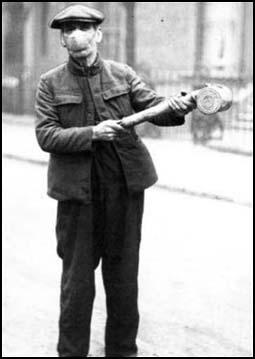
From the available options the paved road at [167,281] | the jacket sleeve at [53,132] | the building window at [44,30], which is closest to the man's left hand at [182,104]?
the jacket sleeve at [53,132]

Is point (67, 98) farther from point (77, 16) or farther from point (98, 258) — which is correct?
point (98, 258)

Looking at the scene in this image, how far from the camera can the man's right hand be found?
3.46 meters

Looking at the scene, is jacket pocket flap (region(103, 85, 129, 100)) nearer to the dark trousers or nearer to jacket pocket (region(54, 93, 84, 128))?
jacket pocket (region(54, 93, 84, 128))

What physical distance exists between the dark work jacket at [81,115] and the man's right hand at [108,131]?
0.09 m

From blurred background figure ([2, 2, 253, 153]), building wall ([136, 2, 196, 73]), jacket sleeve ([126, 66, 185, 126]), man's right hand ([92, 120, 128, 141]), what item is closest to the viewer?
man's right hand ([92, 120, 128, 141])

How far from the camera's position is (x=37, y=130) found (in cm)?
364

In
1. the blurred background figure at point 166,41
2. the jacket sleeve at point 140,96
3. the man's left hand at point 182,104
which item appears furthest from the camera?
the blurred background figure at point 166,41

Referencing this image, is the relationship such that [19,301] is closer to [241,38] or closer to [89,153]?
[89,153]

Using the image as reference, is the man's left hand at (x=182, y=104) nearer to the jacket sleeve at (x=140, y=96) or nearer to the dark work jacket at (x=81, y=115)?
the dark work jacket at (x=81, y=115)

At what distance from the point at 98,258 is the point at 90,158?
569mm

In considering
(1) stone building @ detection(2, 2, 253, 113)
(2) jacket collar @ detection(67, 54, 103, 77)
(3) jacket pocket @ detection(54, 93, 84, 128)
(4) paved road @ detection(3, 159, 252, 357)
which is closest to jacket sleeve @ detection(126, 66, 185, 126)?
(2) jacket collar @ detection(67, 54, 103, 77)

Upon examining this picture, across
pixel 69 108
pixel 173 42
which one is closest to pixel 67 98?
pixel 69 108

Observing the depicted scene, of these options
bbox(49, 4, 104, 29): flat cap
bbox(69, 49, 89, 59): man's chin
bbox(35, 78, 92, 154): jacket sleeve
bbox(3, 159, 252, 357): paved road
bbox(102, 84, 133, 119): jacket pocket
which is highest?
bbox(49, 4, 104, 29): flat cap

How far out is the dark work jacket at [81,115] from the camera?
3621 millimetres
